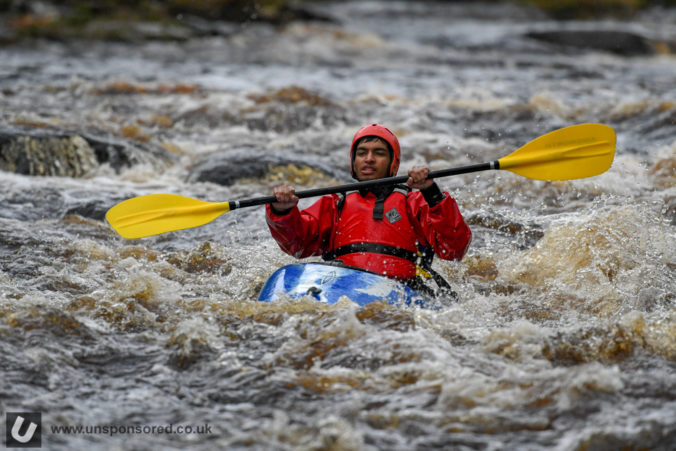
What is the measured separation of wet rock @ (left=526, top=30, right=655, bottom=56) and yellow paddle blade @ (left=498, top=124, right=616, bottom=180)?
14116 millimetres

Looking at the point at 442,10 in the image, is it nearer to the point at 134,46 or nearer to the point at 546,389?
the point at 134,46

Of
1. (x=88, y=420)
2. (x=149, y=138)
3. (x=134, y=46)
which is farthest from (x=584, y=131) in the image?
(x=134, y=46)

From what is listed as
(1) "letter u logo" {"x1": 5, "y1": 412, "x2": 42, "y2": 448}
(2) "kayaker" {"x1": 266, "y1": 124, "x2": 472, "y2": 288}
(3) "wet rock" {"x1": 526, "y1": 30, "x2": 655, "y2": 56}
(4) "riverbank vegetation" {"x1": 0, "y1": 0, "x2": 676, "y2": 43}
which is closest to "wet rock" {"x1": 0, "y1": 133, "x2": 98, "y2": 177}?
(2) "kayaker" {"x1": 266, "y1": 124, "x2": 472, "y2": 288}

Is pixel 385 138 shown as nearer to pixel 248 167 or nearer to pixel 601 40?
pixel 248 167

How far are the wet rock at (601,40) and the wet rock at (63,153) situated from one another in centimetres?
1344

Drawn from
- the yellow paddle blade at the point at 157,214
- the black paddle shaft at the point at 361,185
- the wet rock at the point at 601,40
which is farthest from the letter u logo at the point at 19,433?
the wet rock at the point at 601,40

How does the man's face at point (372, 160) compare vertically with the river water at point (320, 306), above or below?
above

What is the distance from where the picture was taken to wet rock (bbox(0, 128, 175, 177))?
7387 millimetres

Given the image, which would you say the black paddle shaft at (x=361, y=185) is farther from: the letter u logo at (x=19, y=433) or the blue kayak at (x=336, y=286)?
the letter u logo at (x=19, y=433)

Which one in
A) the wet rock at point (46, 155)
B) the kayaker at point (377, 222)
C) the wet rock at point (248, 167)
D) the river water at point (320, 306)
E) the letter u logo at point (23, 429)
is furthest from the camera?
the wet rock at point (248, 167)

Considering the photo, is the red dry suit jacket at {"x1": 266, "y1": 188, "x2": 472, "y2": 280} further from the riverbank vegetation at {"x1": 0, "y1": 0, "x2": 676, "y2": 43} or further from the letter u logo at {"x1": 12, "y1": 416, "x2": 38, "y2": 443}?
the riverbank vegetation at {"x1": 0, "y1": 0, "x2": 676, "y2": 43}

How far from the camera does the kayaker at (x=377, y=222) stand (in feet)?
14.2

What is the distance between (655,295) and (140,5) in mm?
17811

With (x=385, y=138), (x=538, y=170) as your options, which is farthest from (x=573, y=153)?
(x=385, y=138)
